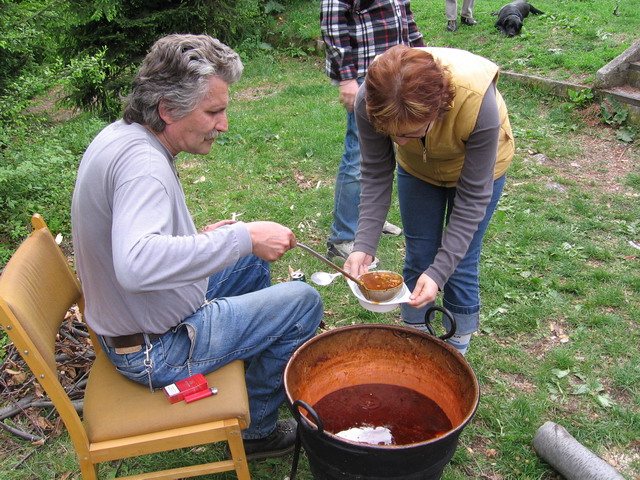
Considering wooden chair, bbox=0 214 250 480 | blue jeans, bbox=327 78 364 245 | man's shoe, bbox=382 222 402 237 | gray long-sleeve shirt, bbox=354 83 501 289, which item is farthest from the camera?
man's shoe, bbox=382 222 402 237

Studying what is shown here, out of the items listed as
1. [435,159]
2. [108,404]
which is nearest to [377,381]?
[435,159]

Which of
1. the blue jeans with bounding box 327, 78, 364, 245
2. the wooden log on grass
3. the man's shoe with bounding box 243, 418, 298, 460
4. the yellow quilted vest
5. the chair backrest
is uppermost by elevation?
the yellow quilted vest

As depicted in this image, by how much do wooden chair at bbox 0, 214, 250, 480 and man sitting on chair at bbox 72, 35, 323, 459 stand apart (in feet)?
0.31

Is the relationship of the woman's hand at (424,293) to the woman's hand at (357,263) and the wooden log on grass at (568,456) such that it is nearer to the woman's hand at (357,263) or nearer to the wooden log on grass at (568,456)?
the woman's hand at (357,263)

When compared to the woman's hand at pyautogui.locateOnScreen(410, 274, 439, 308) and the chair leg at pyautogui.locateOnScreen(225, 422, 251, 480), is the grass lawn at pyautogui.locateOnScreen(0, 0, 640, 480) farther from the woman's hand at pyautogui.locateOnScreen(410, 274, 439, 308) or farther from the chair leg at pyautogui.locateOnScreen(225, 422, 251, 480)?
the woman's hand at pyautogui.locateOnScreen(410, 274, 439, 308)

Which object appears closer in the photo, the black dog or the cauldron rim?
the cauldron rim

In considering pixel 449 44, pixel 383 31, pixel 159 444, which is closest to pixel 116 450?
pixel 159 444

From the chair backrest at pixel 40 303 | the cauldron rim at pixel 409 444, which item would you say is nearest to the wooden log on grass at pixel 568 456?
the cauldron rim at pixel 409 444

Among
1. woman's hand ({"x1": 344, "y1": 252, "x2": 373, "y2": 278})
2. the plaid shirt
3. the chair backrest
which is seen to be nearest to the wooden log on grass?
woman's hand ({"x1": 344, "y1": 252, "x2": 373, "y2": 278})

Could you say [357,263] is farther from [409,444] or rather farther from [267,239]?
[409,444]

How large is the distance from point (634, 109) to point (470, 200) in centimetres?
476

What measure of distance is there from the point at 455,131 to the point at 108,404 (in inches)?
65.7

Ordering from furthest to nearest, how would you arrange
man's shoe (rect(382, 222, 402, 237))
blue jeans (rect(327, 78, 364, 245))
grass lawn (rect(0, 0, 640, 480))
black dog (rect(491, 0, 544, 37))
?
black dog (rect(491, 0, 544, 37)), man's shoe (rect(382, 222, 402, 237)), blue jeans (rect(327, 78, 364, 245)), grass lawn (rect(0, 0, 640, 480))

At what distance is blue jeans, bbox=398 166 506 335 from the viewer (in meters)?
2.63
